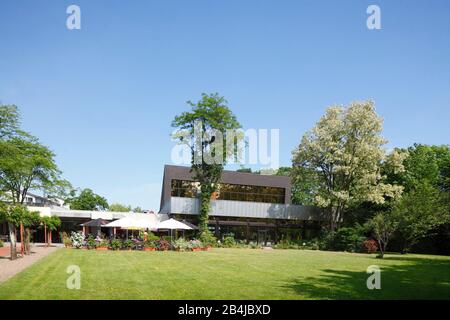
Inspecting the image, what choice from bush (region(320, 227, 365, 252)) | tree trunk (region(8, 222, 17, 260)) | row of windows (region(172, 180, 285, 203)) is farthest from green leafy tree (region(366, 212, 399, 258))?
tree trunk (region(8, 222, 17, 260))

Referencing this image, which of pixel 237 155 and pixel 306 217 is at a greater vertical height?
pixel 237 155

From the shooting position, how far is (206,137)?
1545 inches

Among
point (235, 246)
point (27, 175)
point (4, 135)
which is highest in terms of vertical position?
point (4, 135)

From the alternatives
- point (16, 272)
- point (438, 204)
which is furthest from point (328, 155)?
point (16, 272)

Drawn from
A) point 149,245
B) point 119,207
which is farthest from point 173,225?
point 119,207

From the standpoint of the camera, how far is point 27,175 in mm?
26250

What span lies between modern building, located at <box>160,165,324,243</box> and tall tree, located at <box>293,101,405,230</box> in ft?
13.2

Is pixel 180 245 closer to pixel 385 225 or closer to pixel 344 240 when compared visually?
pixel 385 225

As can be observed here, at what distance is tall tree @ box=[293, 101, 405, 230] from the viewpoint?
1517 inches

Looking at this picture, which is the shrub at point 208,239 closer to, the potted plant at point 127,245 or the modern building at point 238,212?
the modern building at point 238,212
